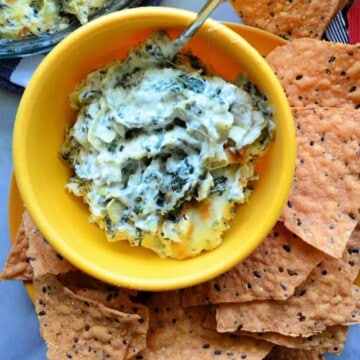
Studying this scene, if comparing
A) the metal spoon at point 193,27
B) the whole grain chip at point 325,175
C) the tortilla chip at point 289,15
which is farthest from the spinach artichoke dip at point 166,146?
the tortilla chip at point 289,15

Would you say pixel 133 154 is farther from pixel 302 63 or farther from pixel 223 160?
pixel 302 63

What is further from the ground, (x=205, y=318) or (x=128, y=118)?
(x=128, y=118)

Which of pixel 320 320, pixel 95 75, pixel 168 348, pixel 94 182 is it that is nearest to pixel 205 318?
pixel 168 348

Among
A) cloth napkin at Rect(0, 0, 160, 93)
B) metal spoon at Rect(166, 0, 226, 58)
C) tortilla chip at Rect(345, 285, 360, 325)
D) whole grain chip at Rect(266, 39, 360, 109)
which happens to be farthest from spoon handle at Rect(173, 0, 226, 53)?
tortilla chip at Rect(345, 285, 360, 325)

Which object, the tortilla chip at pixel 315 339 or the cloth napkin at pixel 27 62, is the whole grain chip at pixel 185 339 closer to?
the tortilla chip at pixel 315 339

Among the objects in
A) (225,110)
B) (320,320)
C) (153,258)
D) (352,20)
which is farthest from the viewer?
(352,20)
